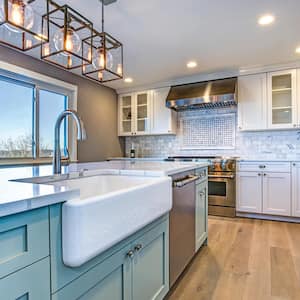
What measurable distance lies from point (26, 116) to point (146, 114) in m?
2.24

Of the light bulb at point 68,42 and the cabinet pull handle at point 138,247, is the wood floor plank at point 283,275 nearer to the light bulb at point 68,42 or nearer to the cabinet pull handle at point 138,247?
the cabinet pull handle at point 138,247

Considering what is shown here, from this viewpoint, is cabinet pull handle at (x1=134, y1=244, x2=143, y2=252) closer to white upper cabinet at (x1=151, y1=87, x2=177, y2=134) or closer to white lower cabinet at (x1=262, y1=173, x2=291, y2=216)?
white lower cabinet at (x1=262, y1=173, x2=291, y2=216)

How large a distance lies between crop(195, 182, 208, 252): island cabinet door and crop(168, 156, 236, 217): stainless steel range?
140cm

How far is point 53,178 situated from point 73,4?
1781mm

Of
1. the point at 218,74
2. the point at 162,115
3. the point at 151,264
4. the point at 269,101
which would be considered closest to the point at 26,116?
the point at 162,115

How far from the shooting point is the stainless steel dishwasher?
1.66 meters

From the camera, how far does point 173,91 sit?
14.3 ft

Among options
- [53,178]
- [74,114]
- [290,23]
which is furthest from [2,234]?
[290,23]

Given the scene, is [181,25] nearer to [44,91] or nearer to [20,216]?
[44,91]

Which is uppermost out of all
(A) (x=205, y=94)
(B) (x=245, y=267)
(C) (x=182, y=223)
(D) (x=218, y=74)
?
(D) (x=218, y=74)

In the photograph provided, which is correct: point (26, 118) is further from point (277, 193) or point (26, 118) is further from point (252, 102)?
point (277, 193)

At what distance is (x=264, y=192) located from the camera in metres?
3.60

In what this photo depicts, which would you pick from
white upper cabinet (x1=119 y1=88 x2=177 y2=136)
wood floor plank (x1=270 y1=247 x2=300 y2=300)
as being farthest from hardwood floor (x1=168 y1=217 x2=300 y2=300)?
white upper cabinet (x1=119 y1=88 x2=177 y2=136)

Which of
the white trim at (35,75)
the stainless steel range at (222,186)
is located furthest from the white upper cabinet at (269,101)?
the white trim at (35,75)
